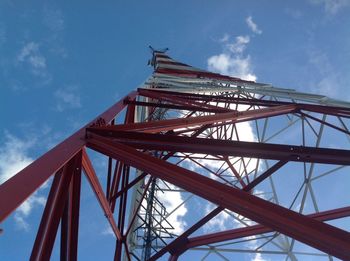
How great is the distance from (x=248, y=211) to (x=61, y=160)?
1.48 metres

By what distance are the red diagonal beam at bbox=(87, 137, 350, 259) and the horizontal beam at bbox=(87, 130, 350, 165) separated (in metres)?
0.44

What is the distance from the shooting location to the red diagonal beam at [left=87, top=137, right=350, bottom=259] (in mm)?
2135

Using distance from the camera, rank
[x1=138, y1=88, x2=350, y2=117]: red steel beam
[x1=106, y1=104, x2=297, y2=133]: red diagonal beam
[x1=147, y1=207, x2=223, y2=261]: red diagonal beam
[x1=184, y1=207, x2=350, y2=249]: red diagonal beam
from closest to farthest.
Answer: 1. [x1=106, y1=104, x2=297, y2=133]: red diagonal beam
2. [x1=147, y1=207, x2=223, y2=261]: red diagonal beam
3. [x1=184, y1=207, x2=350, y2=249]: red diagonal beam
4. [x1=138, y1=88, x2=350, y2=117]: red steel beam

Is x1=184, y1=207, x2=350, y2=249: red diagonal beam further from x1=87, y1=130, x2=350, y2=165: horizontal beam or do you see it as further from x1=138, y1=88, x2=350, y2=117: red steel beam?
x1=138, y1=88, x2=350, y2=117: red steel beam

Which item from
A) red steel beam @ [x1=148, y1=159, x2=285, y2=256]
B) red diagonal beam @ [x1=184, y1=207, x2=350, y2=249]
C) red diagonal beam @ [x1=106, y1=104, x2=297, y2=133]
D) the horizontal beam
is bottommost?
the horizontal beam

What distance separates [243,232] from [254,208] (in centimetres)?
349

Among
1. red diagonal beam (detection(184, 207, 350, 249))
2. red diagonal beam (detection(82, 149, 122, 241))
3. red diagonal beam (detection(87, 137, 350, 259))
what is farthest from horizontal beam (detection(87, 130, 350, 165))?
red diagonal beam (detection(184, 207, 350, 249))

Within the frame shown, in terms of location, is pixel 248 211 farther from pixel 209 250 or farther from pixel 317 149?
pixel 209 250

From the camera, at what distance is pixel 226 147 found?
3.44m

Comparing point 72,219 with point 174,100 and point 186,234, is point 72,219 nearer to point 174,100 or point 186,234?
point 186,234

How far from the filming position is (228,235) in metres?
5.84

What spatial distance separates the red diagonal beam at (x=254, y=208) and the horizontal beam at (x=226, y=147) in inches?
17.4

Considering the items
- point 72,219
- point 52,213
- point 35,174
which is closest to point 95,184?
point 72,219

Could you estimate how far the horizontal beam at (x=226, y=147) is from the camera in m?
3.43
